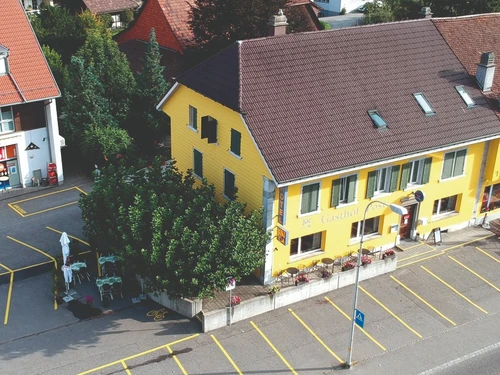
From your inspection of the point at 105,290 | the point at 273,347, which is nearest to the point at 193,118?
the point at 105,290

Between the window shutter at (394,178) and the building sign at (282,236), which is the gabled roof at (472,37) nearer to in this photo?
the window shutter at (394,178)

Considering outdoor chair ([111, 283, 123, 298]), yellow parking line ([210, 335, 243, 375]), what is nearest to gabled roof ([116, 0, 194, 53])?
outdoor chair ([111, 283, 123, 298])

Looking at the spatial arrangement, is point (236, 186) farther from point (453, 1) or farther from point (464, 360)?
point (453, 1)

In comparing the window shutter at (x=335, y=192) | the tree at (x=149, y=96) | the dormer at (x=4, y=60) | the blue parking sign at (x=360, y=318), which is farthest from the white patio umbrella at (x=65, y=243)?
the tree at (x=149, y=96)

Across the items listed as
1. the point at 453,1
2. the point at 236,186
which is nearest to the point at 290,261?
the point at 236,186

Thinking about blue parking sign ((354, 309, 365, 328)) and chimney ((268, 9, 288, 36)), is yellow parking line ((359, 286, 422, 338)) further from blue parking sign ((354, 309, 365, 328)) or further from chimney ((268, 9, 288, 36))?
chimney ((268, 9, 288, 36))

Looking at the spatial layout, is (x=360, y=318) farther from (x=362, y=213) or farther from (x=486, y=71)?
(x=486, y=71)
